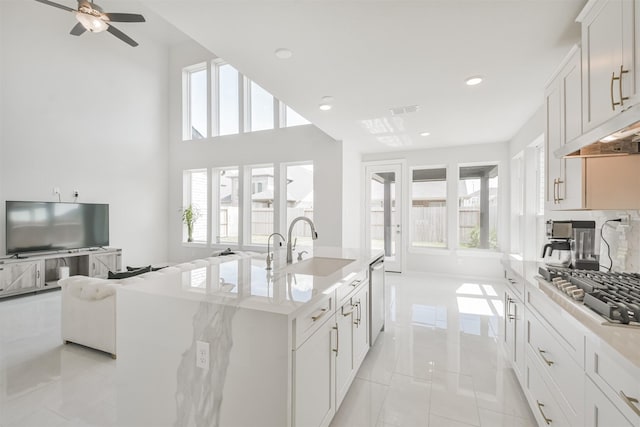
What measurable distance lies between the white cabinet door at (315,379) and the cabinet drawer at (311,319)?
30 millimetres

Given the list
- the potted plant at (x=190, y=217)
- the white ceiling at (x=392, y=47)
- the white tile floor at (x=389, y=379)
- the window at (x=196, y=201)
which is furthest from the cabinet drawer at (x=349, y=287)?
the potted plant at (x=190, y=217)

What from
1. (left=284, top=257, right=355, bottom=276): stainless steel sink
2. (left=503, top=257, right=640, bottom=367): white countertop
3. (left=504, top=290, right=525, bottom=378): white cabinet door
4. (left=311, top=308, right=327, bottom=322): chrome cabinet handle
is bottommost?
(left=504, top=290, right=525, bottom=378): white cabinet door

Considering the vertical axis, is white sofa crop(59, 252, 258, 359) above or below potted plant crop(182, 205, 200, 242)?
below

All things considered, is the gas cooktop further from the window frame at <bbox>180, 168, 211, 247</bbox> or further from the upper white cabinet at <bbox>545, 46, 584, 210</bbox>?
the window frame at <bbox>180, 168, 211, 247</bbox>

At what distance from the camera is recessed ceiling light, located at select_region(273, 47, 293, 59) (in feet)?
7.89

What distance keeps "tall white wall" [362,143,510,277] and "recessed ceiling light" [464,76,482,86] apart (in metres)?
2.92

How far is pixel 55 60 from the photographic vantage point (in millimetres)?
5117

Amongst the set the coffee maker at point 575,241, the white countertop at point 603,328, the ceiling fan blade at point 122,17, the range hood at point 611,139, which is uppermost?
the ceiling fan blade at point 122,17

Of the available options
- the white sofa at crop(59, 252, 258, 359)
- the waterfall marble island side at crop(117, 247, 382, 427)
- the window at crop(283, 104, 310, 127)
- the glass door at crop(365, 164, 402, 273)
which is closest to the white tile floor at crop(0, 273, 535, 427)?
the white sofa at crop(59, 252, 258, 359)

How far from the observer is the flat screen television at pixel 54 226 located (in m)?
4.46

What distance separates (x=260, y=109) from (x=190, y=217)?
10.4ft

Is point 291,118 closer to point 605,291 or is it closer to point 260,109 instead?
point 260,109

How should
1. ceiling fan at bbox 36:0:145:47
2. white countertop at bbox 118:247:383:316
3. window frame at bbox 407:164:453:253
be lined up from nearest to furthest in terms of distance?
1. white countertop at bbox 118:247:383:316
2. ceiling fan at bbox 36:0:145:47
3. window frame at bbox 407:164:453:253

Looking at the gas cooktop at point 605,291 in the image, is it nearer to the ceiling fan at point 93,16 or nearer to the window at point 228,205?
the ceiling fan at point 93,16
